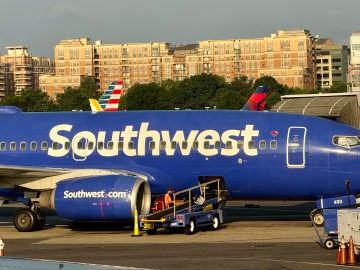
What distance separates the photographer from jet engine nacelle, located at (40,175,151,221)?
105ft

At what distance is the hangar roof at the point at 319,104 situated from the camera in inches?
2982

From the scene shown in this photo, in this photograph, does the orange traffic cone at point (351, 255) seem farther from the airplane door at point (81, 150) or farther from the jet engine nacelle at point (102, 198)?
the airplane door at point (81, 150)

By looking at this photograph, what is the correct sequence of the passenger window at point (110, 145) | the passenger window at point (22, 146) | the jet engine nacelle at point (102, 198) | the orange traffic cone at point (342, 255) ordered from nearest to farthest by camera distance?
the orange traffic cone at point (342, 255), the jet engine nacelle at point (102, 198), the passenger window at point (110, 145), the passenger window at point (22, 146)

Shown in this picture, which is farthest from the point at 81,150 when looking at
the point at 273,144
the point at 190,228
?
the point at 273,144

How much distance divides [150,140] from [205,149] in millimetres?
2218

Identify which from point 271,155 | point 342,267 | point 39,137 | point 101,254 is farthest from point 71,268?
point 39,137

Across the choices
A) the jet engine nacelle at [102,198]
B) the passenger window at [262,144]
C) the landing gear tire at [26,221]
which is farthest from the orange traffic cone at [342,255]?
the landing gear tire at [26,221]

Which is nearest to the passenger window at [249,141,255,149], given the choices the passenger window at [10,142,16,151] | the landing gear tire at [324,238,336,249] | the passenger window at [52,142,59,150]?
the landing gear tire at [324,238,336,249]

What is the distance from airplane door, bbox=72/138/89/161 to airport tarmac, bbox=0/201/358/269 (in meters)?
2.84

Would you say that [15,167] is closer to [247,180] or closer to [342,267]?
[247,180]

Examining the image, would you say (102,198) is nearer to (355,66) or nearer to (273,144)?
(273,144)

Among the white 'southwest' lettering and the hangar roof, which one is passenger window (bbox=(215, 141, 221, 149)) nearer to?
the white 'southwest' lettering

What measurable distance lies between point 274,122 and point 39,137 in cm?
931

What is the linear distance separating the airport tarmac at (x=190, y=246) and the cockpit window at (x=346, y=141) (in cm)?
325
